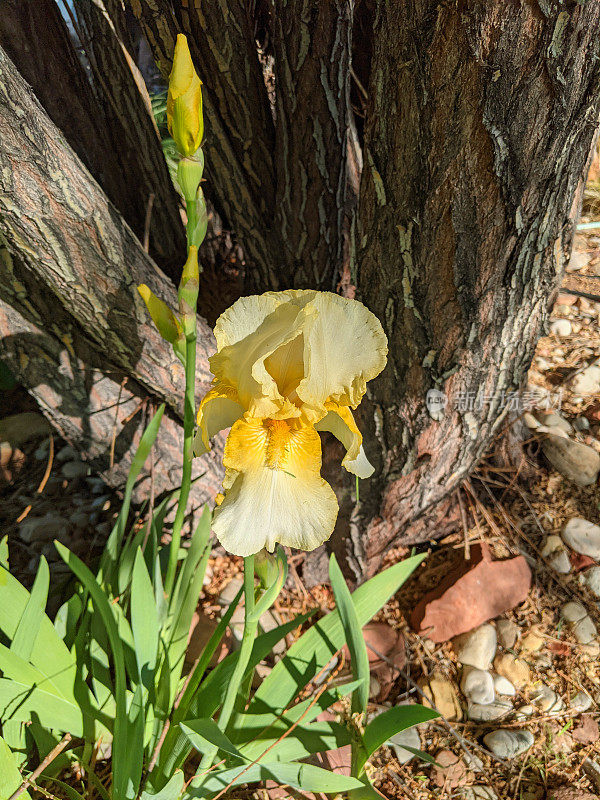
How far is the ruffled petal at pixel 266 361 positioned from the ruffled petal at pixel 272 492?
0.04 m

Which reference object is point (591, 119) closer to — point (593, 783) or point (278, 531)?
point (278, 531)

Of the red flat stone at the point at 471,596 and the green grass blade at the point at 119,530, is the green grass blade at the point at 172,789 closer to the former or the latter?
the green grass blade at the point at 119,530

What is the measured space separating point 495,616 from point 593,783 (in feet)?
1.58

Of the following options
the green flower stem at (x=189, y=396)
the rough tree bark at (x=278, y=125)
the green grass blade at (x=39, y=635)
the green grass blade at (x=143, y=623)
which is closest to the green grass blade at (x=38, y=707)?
the green grass blade at (x=39, y=635)

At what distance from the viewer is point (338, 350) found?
0.82m

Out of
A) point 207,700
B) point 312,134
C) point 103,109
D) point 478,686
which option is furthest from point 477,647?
point 103,109

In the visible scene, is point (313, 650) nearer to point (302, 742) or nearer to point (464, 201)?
point (302, 742)

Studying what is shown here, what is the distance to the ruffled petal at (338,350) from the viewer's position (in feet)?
2.57

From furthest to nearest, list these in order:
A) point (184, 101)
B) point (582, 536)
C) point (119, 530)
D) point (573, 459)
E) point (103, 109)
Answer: point (573, 459), point (582, 536), point (103, 109), point (119, 530), point (184, 101)

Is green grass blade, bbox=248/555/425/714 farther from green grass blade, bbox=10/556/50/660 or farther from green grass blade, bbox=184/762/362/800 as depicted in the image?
green grass blade, bbox=10/556/50/660

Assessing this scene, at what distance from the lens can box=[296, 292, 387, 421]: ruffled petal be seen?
784 mm

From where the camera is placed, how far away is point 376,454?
5.51 ft

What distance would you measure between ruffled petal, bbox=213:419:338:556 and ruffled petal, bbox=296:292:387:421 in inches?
2.5

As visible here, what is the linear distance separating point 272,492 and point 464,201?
799 mm
